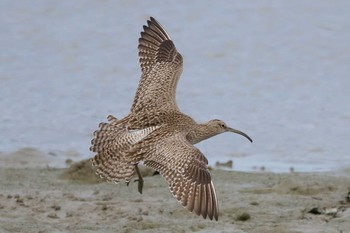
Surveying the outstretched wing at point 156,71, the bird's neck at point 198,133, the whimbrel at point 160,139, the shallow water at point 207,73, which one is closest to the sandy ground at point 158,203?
the whimbrel at point 160,139

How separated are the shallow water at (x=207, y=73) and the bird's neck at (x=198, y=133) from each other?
185 centimetres

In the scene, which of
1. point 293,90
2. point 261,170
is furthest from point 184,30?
point 261,170

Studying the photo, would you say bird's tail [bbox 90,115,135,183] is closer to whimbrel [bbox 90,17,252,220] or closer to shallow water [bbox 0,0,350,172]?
whimbrel [bbox 90,17,252,220]

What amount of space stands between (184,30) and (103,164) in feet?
25.7

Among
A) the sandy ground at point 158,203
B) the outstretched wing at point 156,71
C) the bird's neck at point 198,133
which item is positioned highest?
the outstretched wing at point 156,71

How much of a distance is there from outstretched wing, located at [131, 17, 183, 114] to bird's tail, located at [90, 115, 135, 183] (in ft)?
1.96

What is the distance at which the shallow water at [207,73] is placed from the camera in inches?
464

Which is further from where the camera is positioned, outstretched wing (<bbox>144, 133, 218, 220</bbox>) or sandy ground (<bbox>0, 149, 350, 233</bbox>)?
sandy ground (<bbox>0, 149, 350, 233</bbox>)

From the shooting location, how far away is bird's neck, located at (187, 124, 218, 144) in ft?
28.9

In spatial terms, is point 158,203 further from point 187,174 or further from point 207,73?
point 207,73

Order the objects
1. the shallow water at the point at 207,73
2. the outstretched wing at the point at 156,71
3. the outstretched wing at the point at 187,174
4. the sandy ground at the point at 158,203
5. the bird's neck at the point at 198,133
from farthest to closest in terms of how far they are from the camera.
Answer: the shallow water at the point at 207,73 < the outstretched wing at the point at 156,71 < the bird's neck at the point at 198,133 < the sandy ground at the point at 158,203 < the outstretched wing at the point at 187,174

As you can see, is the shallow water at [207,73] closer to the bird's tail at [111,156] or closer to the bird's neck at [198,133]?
the bird's neck at [198,133]

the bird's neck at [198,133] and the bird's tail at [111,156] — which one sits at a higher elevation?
the bird's neck at [198,133]

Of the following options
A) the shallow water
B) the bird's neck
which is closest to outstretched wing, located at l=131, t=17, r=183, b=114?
the bird's neck
